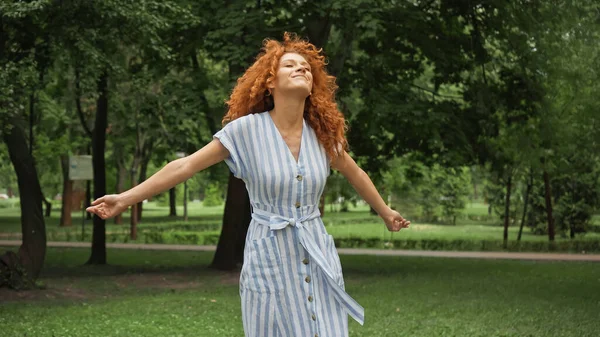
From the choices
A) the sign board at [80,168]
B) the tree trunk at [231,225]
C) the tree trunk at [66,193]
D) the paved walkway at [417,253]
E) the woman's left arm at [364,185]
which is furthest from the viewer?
the tree trunk at [66,193]

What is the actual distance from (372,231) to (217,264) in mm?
19156

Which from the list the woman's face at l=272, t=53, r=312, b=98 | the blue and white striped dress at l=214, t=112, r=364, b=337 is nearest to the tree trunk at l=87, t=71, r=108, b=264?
the woman's face at l=272, t=53, r=312, b=98

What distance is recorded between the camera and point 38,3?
12203mm

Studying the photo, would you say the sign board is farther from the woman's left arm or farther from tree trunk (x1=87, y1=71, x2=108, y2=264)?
the woman's left arm

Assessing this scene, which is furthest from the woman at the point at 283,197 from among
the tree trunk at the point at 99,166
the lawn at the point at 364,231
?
the lawn at the point at 364,231

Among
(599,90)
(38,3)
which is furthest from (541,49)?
(38,3)

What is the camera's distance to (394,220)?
4945 millimetres

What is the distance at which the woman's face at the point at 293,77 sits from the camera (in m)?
4.36

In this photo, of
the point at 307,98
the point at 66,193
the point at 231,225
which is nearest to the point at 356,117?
the point at 231,225

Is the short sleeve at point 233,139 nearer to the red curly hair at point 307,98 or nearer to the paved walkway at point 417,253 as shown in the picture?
the red curly hair at point 307,98

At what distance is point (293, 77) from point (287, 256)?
82cm

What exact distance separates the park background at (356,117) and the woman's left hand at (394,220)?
6095 mm

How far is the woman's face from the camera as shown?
4355 millimetres

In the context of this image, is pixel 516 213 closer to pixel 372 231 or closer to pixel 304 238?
pixel 372 231
